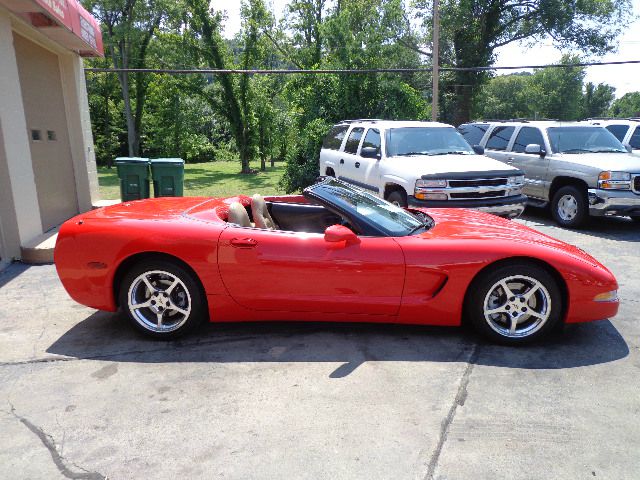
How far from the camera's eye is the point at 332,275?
3.64 meters

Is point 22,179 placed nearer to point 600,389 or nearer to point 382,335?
point 382,335

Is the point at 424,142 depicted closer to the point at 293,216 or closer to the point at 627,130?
the point at 293,216

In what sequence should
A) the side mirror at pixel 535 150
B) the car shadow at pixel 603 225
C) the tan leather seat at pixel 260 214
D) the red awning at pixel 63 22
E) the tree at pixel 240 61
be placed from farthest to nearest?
the tree at pixel 240 61 < the side mirror at pixel 535 150 < the car shadow at pixel 603 225 < the red awning at pixel 63 22 < the tan leather seat at pixel 260 214

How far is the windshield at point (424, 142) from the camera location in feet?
26.4

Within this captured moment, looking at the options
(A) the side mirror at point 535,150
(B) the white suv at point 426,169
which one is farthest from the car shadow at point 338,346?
(A) the side mirror at point 535,150

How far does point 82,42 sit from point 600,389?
8553 mm

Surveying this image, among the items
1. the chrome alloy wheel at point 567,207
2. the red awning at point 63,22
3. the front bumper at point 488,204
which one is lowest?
the chrome alloy wheel at point 567,207

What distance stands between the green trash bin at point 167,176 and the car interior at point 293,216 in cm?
545

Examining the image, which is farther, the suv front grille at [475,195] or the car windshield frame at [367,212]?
the suv front grille at [475,195]

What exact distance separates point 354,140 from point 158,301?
6.31 metres

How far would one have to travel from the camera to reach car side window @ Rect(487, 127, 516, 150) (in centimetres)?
1032

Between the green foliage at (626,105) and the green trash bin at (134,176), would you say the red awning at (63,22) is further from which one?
the green foliage at (626,105)

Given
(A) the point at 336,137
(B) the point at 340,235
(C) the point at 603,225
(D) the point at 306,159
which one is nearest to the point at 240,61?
(D) the point at 306,159

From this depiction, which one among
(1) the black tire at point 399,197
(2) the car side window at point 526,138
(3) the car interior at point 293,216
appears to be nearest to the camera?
(3) the car interior at point 293,216
